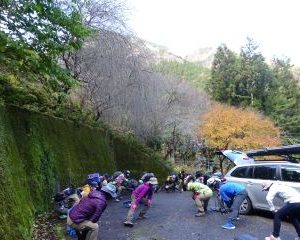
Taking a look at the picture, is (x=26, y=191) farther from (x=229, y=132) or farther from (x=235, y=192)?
(x=229, y=132)

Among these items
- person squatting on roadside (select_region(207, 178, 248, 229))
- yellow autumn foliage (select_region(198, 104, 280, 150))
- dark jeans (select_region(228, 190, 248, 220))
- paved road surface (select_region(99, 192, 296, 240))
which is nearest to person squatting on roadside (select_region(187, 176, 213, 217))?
paved road surface (select_region(99, 192, 296, 240))

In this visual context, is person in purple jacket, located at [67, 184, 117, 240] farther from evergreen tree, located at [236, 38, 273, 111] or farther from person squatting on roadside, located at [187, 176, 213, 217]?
evergreen tree, located at [236, 38, 273, 111]

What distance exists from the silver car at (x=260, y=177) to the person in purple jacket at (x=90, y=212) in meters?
6.24

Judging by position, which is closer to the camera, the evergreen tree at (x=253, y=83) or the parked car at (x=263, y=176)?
the parked car at (x=263, y=176)

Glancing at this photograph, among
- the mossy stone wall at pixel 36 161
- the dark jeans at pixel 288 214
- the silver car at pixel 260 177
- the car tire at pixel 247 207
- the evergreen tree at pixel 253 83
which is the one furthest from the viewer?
the evergreen tree at pixel 253 83

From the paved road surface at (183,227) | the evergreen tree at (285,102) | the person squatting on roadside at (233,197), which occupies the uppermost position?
the evergreen tree at (285,102)

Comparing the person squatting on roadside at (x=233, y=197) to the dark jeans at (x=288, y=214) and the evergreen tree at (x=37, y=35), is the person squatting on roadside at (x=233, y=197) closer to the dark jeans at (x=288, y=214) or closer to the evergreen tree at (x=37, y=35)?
the dark jeans at (x=288, y=214)

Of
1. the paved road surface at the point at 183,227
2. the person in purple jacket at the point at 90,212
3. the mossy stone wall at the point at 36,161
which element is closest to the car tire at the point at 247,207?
the paved road surface at the point at 183,227

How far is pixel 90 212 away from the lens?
7469 mm

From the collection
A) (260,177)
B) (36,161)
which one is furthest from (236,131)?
(36,161)

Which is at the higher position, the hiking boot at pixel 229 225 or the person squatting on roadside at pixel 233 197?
the person squatting on roadside at pixel 233 197

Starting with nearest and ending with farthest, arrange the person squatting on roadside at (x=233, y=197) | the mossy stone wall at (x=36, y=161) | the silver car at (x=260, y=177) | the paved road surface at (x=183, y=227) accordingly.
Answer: the mossy stone wall at (x=36, y=161)
the paved road surface at (x=183, y=227)
the person squatting on roadside at (x=233, y=197)
the silver car at (x=260, y=177)

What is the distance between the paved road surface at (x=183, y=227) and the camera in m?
10.2

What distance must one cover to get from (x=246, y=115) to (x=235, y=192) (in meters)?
27.1
